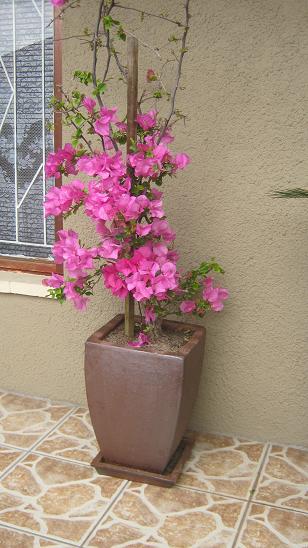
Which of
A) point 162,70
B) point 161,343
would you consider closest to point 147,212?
point 161,343

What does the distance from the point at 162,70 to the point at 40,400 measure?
156 cm

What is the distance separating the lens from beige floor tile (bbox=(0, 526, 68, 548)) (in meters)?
1.89

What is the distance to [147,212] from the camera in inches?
82.4

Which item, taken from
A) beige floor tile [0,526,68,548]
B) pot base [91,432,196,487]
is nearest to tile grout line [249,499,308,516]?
pot base [91,432,196,487]

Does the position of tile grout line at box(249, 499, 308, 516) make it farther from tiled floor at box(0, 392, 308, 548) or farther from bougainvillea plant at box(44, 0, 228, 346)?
bougainvillea plant at box(44, 0, 228, 346)

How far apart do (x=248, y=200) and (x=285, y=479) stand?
1051mm

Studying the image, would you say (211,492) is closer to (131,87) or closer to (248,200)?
(248,200)

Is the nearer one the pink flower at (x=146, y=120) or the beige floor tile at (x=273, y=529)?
the beige floor tile at (x=273, y=529)

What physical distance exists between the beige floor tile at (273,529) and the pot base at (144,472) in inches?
12.0

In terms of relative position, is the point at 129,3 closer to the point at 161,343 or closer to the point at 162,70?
the point at 162,70

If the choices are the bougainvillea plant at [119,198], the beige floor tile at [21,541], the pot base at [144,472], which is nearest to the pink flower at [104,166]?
the bougainvillea plant at [119,198]

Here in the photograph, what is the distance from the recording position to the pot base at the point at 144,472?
2.21 m

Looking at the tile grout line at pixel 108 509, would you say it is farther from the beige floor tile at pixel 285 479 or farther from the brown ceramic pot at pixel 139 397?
the beige floor tile at pixel 285 479

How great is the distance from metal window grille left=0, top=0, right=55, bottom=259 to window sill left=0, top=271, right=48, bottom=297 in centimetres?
10
